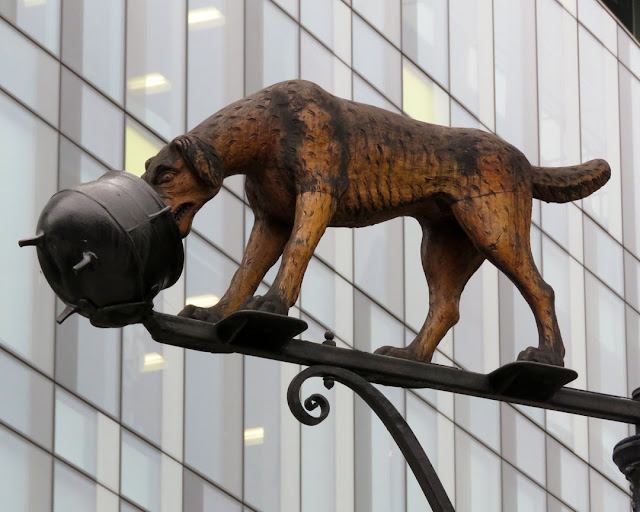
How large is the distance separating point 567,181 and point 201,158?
207 cm

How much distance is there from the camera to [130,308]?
7672 mm

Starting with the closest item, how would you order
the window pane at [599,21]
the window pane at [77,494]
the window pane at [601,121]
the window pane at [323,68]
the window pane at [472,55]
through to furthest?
the window pane at [77,494], the window pane at [323,68], the window pane at [472,55], the window pane at [601,121], the window pane at [599,21]

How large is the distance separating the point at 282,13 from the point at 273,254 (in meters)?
18.3

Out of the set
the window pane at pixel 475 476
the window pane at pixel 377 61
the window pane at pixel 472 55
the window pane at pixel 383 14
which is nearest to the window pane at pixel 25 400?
the window pane at pixel 377 61

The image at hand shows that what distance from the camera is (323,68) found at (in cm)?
2756

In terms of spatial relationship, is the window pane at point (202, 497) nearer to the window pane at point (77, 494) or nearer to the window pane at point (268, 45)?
the window pane at point (77, 494)

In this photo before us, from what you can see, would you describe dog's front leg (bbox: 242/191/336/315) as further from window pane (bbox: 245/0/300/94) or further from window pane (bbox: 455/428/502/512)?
window pane (bbox: 455/428/502/512)

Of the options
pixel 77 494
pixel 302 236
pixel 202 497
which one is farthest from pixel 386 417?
pixel 202 497

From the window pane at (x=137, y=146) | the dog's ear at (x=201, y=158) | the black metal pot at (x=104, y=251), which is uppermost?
the window pane at (x=137, y=146)

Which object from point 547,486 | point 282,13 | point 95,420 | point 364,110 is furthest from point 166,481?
point 364,110

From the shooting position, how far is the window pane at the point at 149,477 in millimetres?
22125

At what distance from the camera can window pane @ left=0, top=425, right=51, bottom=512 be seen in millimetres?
20562

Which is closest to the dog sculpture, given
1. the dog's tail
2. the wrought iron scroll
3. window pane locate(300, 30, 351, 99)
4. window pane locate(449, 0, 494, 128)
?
the dog's tail

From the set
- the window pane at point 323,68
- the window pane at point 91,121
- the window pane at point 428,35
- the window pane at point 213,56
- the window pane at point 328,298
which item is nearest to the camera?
the window pane at point 91,121
